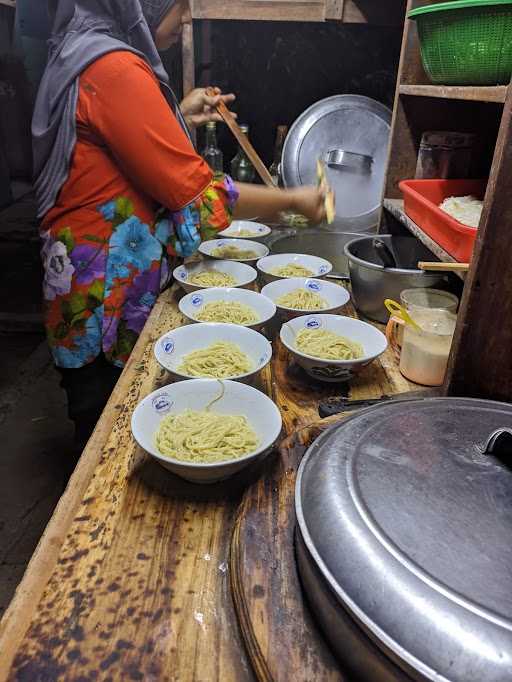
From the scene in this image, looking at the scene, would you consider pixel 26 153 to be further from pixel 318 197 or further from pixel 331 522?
pixel 331 522

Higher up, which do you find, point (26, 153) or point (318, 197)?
point (318, 197)

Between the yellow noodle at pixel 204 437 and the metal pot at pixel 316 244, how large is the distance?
62.0 inches

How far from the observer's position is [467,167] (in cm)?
205

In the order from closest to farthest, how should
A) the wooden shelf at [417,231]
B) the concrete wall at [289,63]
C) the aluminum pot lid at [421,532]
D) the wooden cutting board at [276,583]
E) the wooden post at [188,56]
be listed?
the aluminum pot lid at [421,532] < the wooden cutting board at [276,583] < the wooden shelf at [417,231] < the wooden post at [188,56] < the concrete wall at [289,63]

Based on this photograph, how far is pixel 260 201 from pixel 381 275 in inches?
26.1

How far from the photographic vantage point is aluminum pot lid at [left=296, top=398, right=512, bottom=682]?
25.9 inches

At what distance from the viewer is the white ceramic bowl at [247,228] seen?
297cm

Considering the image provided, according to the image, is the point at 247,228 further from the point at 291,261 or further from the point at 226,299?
the point at 226,299

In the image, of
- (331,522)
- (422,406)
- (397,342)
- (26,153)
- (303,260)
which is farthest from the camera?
(26,153)

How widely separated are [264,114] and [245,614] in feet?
12.4

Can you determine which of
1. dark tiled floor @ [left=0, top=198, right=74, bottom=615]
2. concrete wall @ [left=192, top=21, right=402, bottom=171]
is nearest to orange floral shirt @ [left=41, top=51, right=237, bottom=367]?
dark tiled floor @ [left=0, top=198, right=74, bottom=615]

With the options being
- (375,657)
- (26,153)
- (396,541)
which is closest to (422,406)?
(396,541)

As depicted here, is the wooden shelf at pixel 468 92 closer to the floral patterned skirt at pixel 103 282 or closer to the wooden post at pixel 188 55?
the floral patterned skirt at pixel 103 282

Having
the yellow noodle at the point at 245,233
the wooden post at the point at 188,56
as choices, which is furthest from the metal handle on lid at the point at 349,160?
the wooden post at the point at 188,56
